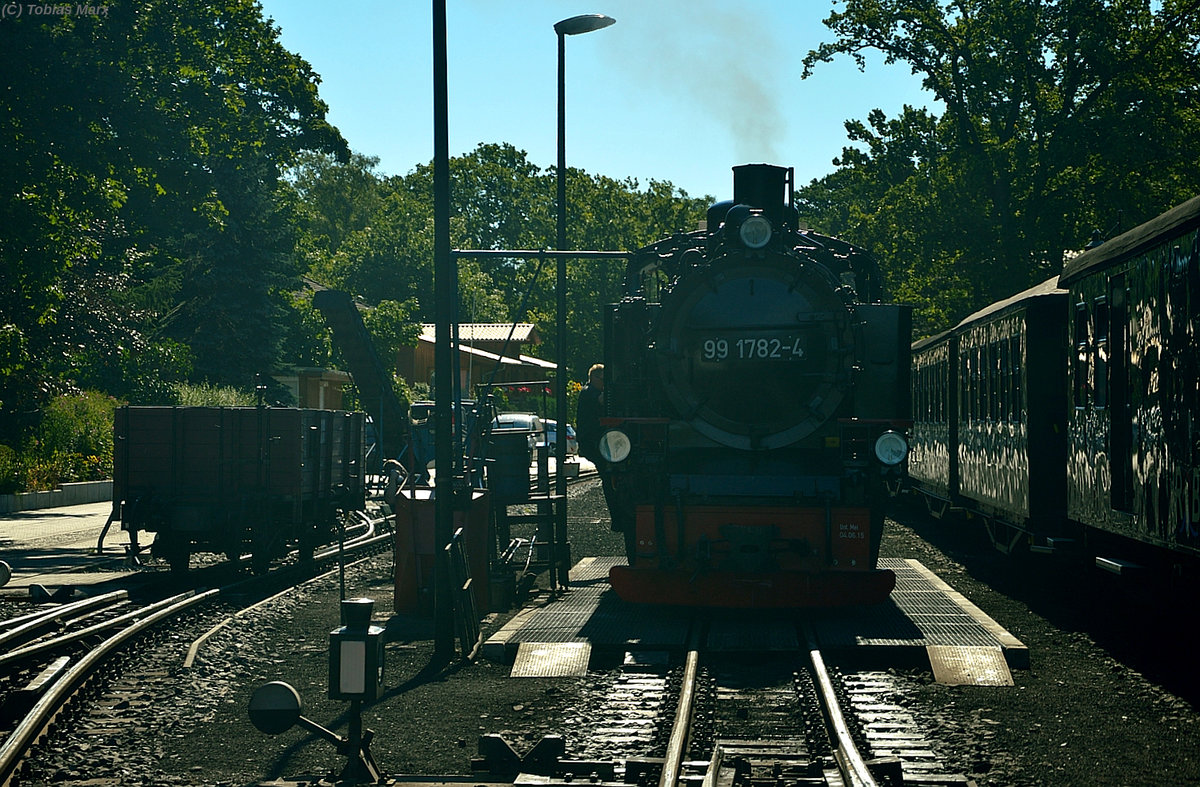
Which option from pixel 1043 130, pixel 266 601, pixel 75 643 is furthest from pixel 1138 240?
pixel 1043 130

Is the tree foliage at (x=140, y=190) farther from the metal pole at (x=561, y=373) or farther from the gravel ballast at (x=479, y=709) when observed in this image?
the gravel ballast at (x=479, y=709)

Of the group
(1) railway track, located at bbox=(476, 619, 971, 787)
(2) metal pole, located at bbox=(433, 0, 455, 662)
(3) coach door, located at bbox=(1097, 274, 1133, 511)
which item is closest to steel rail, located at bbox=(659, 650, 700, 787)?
(1) railway track, located at bbox=(476, 619, 971, 787)


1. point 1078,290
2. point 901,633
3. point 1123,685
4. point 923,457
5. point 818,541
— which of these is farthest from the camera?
point 923,457

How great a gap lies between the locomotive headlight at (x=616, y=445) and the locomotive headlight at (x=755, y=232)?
1.94 m

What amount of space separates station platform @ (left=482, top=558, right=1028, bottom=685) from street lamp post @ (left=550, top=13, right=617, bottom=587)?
3.82 ft

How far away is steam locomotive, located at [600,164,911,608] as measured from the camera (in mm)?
11406

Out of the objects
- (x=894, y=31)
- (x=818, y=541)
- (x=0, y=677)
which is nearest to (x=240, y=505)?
(x=0, y=677)

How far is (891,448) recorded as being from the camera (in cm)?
1148

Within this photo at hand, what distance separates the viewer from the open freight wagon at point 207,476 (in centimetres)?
1559

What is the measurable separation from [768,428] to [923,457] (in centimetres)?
1118

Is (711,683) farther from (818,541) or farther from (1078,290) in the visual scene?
(1078,290)

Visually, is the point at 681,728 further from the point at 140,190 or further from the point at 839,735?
the point at 140,190

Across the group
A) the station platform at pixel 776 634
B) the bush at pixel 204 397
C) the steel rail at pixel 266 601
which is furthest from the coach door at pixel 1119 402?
the bush at pixel 204 397

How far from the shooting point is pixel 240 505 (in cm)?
1580
